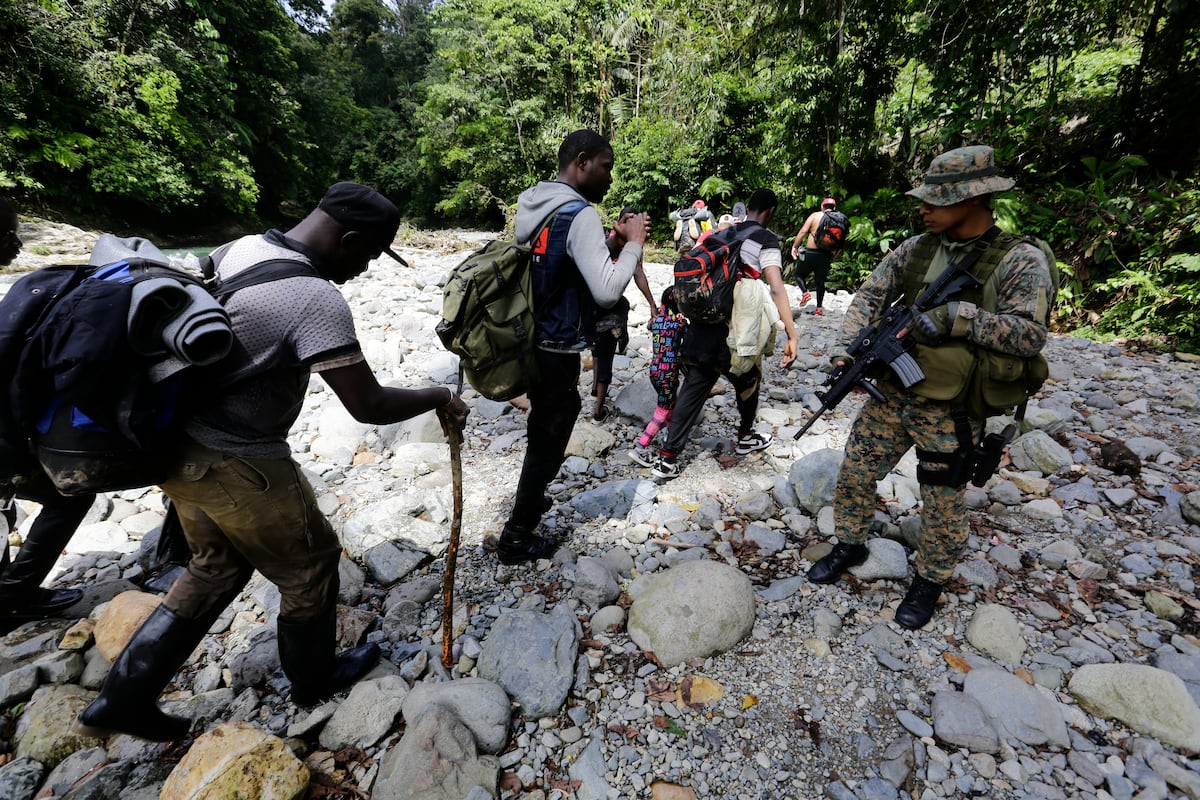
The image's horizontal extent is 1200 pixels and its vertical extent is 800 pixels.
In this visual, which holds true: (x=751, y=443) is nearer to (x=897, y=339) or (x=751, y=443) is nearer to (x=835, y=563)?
(x=835, y=563)

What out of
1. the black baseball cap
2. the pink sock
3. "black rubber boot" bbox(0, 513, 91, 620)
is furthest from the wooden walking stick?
the pink sock

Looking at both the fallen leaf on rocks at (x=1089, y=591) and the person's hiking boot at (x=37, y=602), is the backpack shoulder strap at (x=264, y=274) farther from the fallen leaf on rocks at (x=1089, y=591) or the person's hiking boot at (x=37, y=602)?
the fallen leaf on rocks at (x=1089, y=591)

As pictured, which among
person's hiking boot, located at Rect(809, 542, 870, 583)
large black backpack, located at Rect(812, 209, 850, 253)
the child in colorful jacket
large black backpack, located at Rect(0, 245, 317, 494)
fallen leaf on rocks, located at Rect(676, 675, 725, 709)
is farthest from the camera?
large black backpack, located at Rect(812, 209, 850, 253)

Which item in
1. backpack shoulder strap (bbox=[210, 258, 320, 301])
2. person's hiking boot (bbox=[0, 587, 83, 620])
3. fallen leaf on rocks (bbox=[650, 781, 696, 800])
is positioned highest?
backpack shoulder strap (bbox=[210, 258, 320, 301])

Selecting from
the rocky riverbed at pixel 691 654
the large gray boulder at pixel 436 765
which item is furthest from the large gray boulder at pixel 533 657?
the large gray boulder at pixel 436 765

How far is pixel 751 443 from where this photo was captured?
4.31 m

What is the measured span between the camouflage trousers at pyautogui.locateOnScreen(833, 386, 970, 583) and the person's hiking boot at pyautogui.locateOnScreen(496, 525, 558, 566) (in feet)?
5.42

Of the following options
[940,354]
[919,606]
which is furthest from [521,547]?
[940,354]

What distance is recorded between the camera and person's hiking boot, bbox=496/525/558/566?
9.95 ft

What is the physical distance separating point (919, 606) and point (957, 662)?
26cm

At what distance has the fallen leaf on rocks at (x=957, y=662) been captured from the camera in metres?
2.37

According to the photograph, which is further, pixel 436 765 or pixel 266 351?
pixel 436 765

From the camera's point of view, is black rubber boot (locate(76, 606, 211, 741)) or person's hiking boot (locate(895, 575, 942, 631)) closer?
black rubber boot (locate(76, 606, 211, 741))

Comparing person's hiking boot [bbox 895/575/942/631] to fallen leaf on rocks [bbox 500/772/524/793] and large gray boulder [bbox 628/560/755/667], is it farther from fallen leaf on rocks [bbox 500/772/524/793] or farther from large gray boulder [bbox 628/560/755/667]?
fallen leaf on rocks [bbox 500/772/524/793]
